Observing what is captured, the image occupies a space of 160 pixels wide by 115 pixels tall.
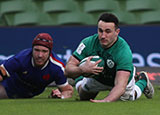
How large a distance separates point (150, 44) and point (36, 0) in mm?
2627

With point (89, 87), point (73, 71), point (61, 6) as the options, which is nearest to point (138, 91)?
point (89, 87)

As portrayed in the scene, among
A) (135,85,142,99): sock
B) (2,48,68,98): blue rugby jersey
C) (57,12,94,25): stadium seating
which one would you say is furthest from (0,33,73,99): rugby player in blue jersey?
(57,12,94,25): stadium seating

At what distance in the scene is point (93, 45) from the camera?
584 centimetres

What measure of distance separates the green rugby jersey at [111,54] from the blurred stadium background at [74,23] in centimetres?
338

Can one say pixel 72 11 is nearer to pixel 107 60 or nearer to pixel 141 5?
pixel 141 5

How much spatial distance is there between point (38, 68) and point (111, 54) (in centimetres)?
129

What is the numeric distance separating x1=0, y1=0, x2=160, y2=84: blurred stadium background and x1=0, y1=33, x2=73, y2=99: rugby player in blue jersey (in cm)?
281

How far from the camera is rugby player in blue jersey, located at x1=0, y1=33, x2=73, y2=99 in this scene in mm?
6512

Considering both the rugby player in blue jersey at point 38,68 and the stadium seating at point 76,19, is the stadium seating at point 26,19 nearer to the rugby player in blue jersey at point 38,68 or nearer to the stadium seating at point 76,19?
the stadium seating at point 76,19

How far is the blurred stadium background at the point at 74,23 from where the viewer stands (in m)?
9.68

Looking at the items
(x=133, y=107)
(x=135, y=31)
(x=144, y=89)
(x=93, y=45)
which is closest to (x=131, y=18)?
(x=135, y=31)

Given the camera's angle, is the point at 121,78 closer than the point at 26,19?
Yes

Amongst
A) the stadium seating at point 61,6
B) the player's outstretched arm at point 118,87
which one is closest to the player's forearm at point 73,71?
the player's outstretched arm at point 118,87

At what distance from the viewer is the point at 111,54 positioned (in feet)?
18.8
